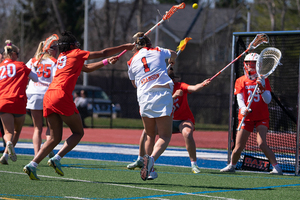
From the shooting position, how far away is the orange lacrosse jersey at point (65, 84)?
6016 mm

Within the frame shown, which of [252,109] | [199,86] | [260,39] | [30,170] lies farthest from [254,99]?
[30,170]

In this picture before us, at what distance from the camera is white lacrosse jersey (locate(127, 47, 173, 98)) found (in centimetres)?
595

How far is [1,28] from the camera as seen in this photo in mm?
38312

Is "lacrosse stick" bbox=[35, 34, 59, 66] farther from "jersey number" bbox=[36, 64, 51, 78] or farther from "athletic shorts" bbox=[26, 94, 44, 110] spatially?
"athletic shorts" bbox=[26, 94, 44, 110]

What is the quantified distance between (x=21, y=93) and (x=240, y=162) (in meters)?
4.36

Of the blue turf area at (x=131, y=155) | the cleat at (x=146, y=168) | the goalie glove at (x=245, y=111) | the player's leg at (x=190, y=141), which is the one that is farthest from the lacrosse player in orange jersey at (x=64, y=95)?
the blue turf area at (x=131, y=155)

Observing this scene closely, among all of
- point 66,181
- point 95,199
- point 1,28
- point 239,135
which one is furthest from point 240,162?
point 1,28

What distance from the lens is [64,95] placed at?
6023 mm

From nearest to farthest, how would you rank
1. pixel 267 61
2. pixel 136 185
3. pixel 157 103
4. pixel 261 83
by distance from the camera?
1. pixel 157 103
2. pixel 136 185
3. pixel 261 83
4. pixel 267 61

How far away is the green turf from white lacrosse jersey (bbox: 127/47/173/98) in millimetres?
1352

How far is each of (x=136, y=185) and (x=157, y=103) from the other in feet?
4.07

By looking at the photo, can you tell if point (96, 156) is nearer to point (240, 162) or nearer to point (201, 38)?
point (240, 162)

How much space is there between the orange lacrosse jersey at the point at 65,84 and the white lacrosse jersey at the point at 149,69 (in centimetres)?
72

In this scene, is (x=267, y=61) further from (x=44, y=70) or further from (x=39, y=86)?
(x=39, y=86)
